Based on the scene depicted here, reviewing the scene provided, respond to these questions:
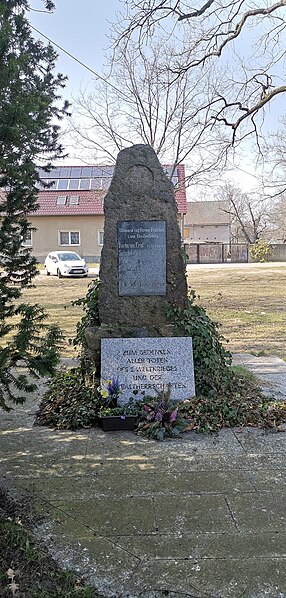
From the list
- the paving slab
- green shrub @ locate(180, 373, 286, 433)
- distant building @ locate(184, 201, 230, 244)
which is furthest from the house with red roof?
green shrub @ locate(180, 373, 286, 433)

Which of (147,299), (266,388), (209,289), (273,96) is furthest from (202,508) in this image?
(209,289)

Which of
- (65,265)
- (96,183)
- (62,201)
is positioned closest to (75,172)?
(62,201)

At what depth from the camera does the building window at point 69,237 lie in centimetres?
3409

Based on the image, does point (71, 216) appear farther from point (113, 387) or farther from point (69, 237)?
point (113, 387)

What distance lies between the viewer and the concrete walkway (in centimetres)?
230

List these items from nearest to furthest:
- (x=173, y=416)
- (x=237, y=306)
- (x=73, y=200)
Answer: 1. (x=173, y=416)
2. (x=237, y=306)
3. (x=73, y=200)

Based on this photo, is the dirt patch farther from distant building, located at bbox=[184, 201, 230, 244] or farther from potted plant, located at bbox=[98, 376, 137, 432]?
distant building, located at bbox=[184, 201, 230, 244]

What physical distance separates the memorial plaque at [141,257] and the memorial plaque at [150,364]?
0.51m

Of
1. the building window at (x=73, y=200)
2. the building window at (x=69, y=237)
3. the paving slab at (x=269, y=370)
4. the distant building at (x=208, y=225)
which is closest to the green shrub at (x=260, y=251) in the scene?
the building window at (x=69, y=237)

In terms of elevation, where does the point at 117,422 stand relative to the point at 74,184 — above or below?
below

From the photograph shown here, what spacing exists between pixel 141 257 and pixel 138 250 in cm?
7

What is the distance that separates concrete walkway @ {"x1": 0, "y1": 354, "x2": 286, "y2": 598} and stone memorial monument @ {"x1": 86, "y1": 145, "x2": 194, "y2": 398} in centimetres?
119

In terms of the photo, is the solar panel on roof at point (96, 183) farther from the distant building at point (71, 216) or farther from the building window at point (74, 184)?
the building window at point (74, 184)

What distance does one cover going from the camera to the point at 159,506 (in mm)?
2924
